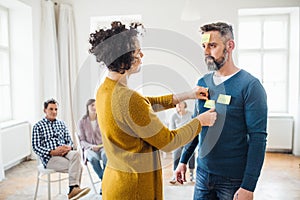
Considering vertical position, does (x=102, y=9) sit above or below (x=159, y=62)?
above

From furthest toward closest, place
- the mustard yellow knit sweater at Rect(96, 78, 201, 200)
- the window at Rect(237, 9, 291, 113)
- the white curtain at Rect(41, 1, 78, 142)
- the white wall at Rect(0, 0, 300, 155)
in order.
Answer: the window at Rect(237, 9, 291, 113) → the white curtain at Rect(41, 1, 78, 142) → the white wall at Rect(0, 0, 300, 155) → the mustard yellow knit sweater at Rect(96, 78, 201, 200)

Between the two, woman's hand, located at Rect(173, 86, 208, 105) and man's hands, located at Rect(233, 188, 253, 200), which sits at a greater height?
woman's hand, located at Rect(173, 86, 208, 105)

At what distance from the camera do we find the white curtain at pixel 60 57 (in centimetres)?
486

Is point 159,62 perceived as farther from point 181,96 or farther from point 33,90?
point 181,96

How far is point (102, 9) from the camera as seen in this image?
16.9ft

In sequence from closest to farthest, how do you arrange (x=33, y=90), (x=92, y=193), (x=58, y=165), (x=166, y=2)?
1. (x=58, y=165)
2. (x=92, y=193)
3. (x=33, y=90)
4. (x=166, y=2)

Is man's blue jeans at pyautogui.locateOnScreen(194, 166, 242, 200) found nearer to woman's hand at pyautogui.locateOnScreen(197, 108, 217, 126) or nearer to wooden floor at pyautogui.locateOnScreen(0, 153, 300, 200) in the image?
woman's hand at pyautogui.locateOnScreen(197, 108, 217, 126)

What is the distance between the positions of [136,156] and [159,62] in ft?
13.0

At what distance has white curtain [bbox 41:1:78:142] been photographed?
4.86m

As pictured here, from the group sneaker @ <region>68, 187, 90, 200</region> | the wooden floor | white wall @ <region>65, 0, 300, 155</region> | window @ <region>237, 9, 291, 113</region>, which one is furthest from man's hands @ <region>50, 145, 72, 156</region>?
window @ <region>237, 9, 291, 113</region>

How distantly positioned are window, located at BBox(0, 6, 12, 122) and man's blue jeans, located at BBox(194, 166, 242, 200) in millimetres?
3724

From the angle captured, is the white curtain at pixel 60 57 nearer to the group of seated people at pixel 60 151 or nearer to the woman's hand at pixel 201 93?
the group of seated people at pixel 60 151

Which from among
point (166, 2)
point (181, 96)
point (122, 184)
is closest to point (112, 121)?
point (122, 184)

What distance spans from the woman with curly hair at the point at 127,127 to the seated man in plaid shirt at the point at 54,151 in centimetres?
173
